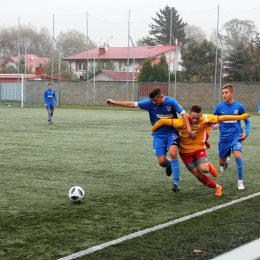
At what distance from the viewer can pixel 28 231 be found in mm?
5168

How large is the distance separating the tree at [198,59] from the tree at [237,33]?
3.36 meters

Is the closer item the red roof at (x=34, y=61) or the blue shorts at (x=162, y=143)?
the blue shorts at (x=162, y=143)

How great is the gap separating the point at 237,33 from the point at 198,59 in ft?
24.2

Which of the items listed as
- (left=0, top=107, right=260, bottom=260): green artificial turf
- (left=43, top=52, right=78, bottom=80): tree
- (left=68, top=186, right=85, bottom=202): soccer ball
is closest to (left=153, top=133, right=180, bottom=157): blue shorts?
(left=0, top=107, right=260, bottom=260): green artificial turf

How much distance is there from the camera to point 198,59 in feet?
167

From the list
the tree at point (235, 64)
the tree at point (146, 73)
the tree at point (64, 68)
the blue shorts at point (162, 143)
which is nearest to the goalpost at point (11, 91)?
the tree at point (64, 68)

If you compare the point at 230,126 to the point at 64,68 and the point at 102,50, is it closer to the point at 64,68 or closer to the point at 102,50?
the point at 102,50

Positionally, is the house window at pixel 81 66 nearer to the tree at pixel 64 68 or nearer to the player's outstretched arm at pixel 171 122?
the tree at pixel 64 68

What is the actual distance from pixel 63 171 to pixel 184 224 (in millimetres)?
4203

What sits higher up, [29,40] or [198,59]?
[29,40]

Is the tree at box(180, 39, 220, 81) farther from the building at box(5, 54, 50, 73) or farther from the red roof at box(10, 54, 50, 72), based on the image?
the red roof at box(10, 54, 50, 72)

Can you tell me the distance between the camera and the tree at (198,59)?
1935 inches

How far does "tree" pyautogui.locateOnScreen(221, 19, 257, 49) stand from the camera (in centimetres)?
4019

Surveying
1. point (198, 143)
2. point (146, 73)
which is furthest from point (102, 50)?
point (198, 143)
